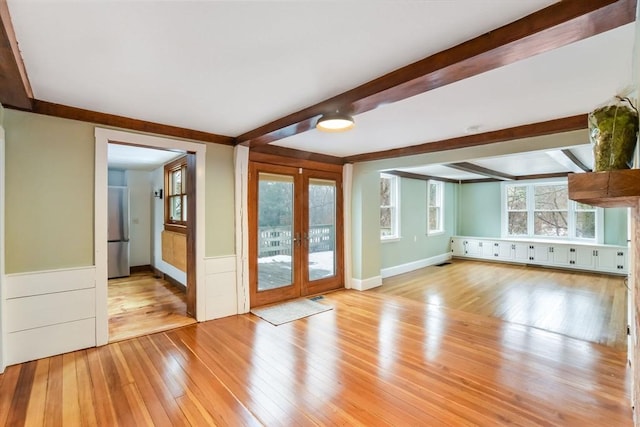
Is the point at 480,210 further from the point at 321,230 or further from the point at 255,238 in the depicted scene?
the point at 255,238

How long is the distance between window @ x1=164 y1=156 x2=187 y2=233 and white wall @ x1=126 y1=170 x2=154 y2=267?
1.24 metres

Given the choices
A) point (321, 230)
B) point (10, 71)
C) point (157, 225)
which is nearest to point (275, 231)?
point (321, 230)

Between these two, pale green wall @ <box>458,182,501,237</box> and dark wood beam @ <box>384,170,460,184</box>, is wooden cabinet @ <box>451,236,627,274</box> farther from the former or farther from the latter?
dark wood beam @ <box>384,170,460,184</box>

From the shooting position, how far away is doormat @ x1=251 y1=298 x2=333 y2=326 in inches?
152

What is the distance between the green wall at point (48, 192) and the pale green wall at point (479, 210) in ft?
28.6

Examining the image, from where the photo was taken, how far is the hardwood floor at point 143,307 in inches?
137

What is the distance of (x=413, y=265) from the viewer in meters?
7.13

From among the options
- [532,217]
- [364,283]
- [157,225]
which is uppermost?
[532,217]

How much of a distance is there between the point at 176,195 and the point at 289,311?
300 centimetres

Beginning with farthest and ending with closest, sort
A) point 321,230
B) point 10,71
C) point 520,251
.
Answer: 1. point 520,251
2. point 321,230
3. point 10,71

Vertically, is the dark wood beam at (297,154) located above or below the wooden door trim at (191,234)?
above

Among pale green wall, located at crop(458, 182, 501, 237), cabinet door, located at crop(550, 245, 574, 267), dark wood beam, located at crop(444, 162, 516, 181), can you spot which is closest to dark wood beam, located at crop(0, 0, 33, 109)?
dark wood beam, located at crop(444, 162, 516, 181)

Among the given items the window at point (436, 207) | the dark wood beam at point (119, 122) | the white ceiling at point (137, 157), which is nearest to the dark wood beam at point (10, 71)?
the dark wood beam at point (119, 122)

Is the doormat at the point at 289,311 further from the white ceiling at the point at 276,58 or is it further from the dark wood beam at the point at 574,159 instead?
the dark wood beam at the point at 574,159
